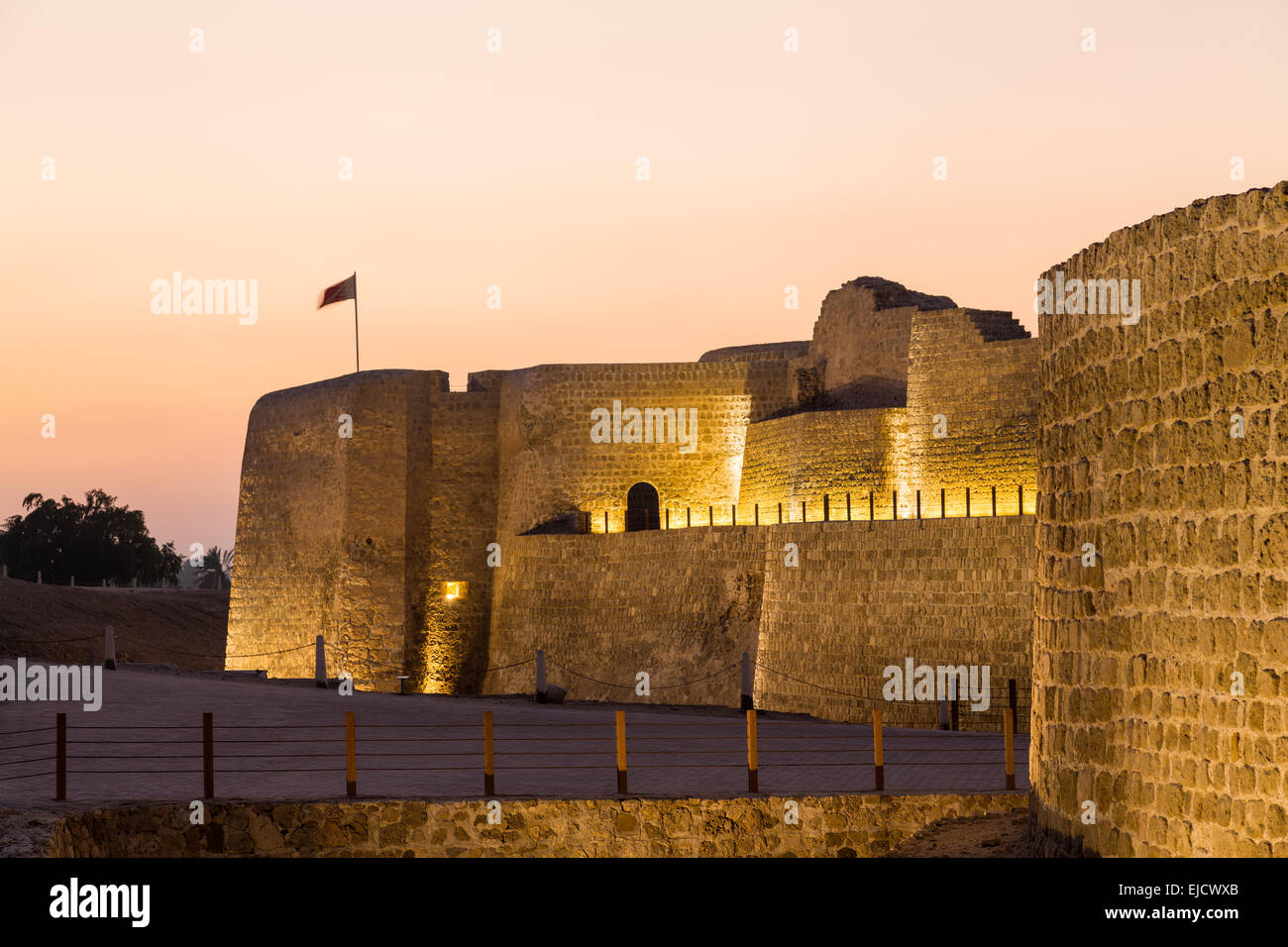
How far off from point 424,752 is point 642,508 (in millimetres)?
18726

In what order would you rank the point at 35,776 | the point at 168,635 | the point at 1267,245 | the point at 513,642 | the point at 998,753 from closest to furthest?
the point at 1267,245 < the point at 35,776 < the point at 998,753 < the point at 513,642 < the point at 168,635

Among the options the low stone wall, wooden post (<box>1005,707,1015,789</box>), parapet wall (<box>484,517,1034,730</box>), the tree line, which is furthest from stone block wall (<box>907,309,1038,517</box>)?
the tree line

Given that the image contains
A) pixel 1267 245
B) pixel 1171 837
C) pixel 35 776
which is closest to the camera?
pixel 1267 245

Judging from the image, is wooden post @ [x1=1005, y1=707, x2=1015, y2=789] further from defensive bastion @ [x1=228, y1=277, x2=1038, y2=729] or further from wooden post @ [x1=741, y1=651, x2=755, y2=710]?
wooden post @ [x1=741, y1=651, x2=755, y2=710]

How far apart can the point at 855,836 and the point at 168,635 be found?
45.0 meters

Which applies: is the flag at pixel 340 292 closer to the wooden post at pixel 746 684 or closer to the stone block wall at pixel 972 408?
the stone block wall at pixel 972 408

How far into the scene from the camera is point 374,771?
13.0 meters

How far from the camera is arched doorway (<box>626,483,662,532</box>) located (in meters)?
33.0

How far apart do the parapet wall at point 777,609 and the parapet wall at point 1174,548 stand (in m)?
11.7

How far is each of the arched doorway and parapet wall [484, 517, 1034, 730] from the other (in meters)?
2.15

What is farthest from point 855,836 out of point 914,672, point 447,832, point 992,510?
point 992,510

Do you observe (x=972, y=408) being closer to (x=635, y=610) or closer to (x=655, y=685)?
(x=635, y=610)

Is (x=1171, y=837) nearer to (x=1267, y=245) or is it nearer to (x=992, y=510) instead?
(x=1267, y=245)

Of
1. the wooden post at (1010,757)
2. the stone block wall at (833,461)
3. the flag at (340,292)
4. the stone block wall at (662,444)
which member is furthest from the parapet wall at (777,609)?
the wooden post at (1010,757)
